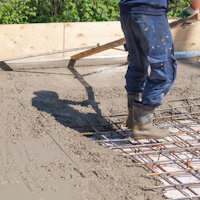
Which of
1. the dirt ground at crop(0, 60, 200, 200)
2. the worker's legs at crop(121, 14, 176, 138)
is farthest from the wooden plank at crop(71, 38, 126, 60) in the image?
the worker's legs at crop(121, 14, 176, 138)

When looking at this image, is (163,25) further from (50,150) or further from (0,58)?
(0,58)

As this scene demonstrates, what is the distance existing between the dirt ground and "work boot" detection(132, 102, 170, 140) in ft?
1.74

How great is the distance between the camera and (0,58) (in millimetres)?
5730

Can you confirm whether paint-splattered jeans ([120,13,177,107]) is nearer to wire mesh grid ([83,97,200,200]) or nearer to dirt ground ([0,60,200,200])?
wire mesh grid ([83,97,200,200])

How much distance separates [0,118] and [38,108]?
56 cm

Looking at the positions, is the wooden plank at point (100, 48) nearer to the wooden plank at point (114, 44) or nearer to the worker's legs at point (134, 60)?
the wooden plank at point (114, 44)

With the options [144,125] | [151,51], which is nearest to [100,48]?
[144,125]

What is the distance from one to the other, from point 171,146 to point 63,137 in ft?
3.79

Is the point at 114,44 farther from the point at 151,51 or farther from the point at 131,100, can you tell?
the point at 151,51

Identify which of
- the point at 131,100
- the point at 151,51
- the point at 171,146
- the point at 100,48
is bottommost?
the point at 171,146

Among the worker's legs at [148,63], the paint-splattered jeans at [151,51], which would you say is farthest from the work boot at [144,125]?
the paint-splattered jeans at [151,51]

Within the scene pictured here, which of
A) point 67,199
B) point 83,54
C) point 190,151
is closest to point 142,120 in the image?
point 190,151

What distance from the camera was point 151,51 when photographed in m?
3.52

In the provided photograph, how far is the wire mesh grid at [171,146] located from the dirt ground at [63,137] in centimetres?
18
